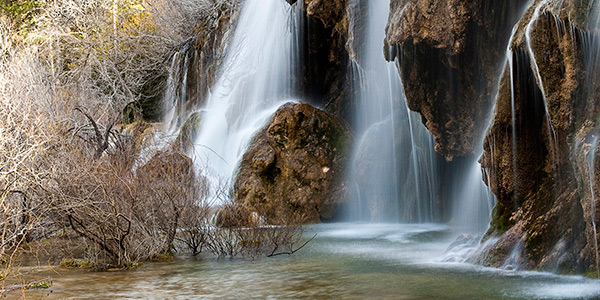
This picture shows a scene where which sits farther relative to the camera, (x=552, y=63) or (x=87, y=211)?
(x=87, y=211)

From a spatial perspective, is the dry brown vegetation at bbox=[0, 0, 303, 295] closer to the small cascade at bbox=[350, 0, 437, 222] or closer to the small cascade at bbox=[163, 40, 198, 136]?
the small cascade at bbox=[350, 0, 437, 222]

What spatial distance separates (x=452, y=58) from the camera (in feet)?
43.8

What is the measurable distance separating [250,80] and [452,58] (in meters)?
11.2

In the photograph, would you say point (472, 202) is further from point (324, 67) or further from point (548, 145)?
point (324, 67)

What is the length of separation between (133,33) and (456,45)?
2183 cm

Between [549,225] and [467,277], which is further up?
[549,225]

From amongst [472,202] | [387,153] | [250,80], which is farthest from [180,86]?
[472,202]

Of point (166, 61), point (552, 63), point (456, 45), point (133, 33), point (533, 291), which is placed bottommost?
point (533, 291)

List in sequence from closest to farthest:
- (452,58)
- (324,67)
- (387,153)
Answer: (452,58) < (387,153) < (324,67)

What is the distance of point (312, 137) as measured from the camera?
19453 mm

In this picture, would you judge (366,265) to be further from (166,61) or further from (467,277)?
(166,61)

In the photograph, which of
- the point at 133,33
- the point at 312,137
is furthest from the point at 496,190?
the point at 133,33

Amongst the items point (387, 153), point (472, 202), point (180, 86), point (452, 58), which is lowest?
point (472, 202)

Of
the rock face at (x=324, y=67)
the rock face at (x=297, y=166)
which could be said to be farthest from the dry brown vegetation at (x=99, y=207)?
the rock face at (x=324, y=67)
